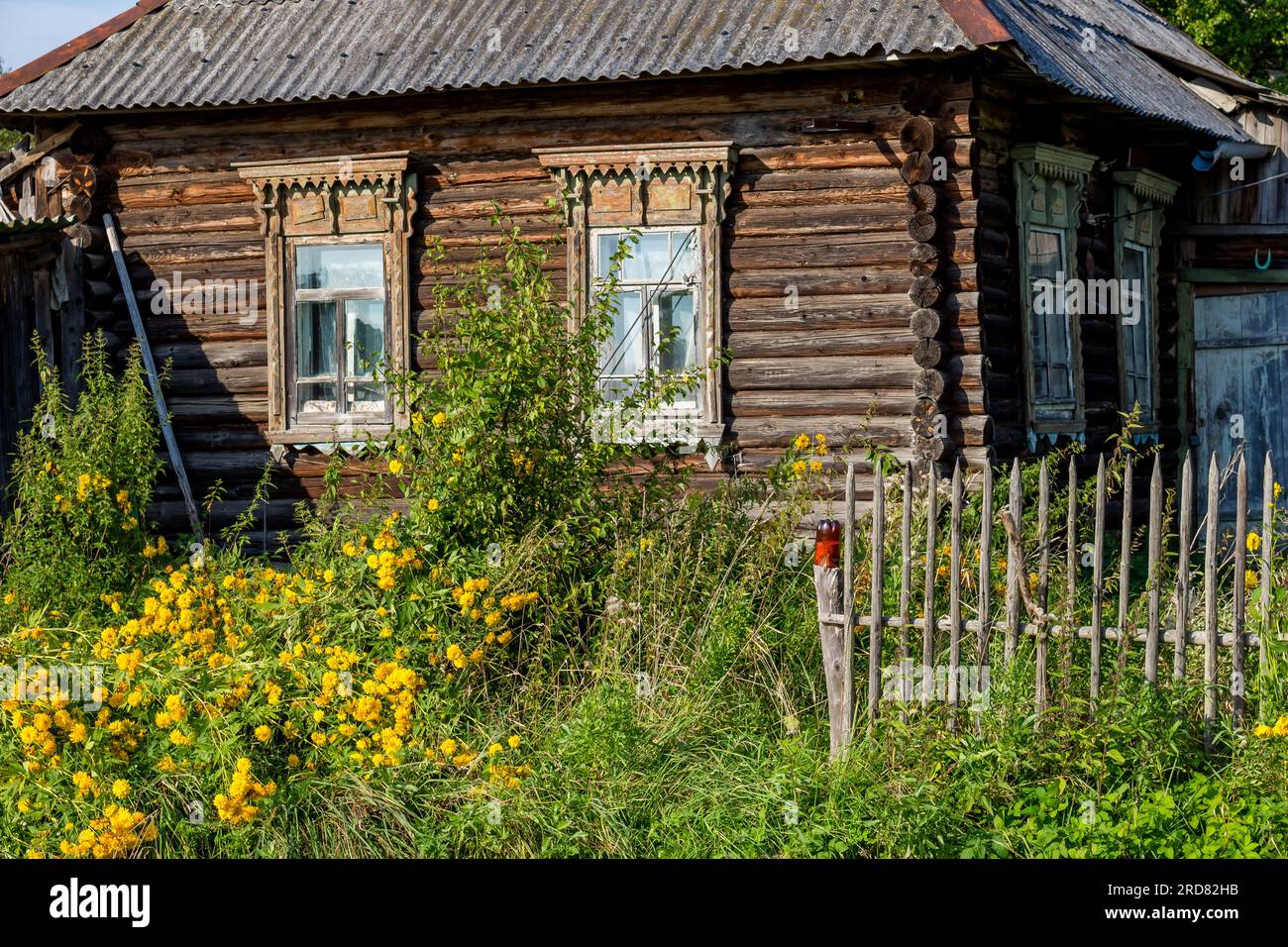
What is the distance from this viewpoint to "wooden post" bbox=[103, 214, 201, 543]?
11102mm

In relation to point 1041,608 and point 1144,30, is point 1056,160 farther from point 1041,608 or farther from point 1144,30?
point 1041,608

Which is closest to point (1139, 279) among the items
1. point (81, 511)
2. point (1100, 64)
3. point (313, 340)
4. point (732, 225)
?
point (1100, 64)

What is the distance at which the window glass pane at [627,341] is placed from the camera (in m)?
10.5

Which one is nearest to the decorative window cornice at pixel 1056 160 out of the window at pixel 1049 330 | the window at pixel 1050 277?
the window at pixel 1050 277

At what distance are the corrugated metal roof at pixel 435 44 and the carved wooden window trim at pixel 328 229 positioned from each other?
59 cm

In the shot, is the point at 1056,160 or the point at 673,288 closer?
the point at 673,288

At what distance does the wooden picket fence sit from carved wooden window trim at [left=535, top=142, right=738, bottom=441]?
4215 millimetres

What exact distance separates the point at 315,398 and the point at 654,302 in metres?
2.66

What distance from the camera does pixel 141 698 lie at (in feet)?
19.1

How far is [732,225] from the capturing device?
33.9ft

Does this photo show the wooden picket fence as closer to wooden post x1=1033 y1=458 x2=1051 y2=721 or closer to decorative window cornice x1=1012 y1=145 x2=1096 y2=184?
wooden post x1=1033 y1=458 x2=1051 y2=721

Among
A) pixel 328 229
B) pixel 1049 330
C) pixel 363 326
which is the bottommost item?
pixel 1049 330

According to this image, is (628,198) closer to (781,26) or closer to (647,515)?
(781,26)

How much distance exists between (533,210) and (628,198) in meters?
0.70
